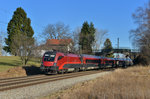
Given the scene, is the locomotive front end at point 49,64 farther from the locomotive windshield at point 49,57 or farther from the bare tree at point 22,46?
the bare tree at point 22,46

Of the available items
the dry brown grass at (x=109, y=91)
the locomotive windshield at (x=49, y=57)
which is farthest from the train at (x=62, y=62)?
the dry brown grass at (x=109, y=91)

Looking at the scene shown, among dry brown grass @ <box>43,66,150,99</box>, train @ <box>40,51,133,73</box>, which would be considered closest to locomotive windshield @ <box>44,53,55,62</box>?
train @ <box>40,51,133,73</box>

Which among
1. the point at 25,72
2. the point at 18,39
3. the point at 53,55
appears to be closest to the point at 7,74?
Answer: the point at 25,72

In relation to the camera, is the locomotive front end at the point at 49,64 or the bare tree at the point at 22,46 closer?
the locomotive front end at the point at 49,64

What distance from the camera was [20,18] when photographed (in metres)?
50.6

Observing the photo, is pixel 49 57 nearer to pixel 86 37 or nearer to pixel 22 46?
pixel 22 46

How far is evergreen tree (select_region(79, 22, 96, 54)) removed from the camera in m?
61.3

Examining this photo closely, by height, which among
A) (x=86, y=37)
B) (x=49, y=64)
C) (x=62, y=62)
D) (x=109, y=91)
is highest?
(x=86, y=37)

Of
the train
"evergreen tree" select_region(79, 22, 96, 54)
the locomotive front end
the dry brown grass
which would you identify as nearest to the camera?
the dry brown grass

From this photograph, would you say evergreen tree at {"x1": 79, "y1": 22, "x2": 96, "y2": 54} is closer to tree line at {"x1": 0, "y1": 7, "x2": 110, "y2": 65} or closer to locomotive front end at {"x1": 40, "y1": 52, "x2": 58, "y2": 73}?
tree line at {"x1": 0, "y1": 7, "x2": 110, "y2": 65}

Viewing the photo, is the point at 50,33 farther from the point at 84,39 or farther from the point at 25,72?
the point at 25,72

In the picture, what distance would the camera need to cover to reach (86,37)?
61.3 m

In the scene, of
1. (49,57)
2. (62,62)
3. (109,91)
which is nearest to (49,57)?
(49,57)

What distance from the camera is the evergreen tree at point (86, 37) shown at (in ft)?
201
